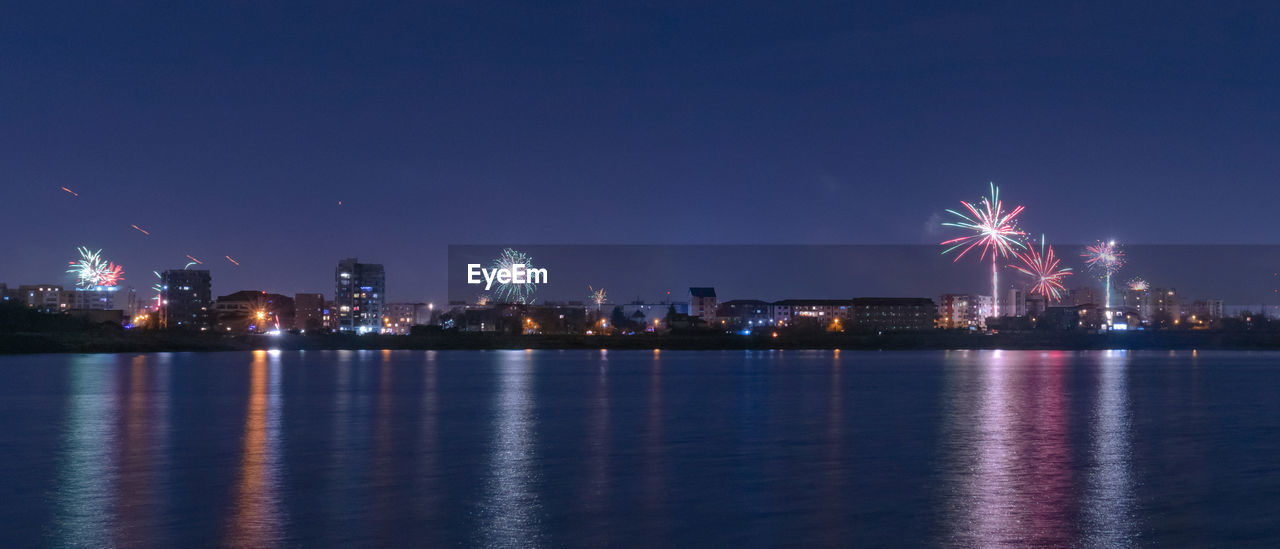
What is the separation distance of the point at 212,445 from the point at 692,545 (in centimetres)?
1290

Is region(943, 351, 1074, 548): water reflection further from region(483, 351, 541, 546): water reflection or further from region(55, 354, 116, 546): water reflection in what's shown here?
region(55, 354, 116, 546): water reflection

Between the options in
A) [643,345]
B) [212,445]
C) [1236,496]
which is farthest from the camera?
[643,345]

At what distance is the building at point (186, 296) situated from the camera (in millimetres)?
184125

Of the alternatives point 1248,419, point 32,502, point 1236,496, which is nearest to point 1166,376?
point 1248,419

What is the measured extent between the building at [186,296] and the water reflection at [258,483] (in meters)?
169

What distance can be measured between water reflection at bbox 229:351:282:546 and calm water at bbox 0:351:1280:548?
63 millimetres

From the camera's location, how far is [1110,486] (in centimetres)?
1537

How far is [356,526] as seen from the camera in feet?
39.5

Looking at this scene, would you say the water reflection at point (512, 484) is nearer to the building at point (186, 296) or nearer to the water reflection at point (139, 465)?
the water reflection at point (139, 465)

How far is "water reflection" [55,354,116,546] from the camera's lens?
38.5 feet

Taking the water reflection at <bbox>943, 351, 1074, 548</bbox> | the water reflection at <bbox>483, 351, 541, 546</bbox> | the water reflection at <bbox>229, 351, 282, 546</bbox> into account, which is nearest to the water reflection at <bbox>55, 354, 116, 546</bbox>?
the water reflection at <bbox>229, 351, 282, 546</bbox>

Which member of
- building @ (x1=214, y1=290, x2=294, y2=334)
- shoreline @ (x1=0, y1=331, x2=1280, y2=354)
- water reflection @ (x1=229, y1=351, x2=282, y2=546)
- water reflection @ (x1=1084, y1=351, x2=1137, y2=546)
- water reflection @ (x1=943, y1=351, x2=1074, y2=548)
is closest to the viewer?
water reflection @ (x1=229, y1=351, x2=282, y2=546)

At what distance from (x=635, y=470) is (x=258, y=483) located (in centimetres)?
583

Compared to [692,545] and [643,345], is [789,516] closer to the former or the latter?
[692,545]
